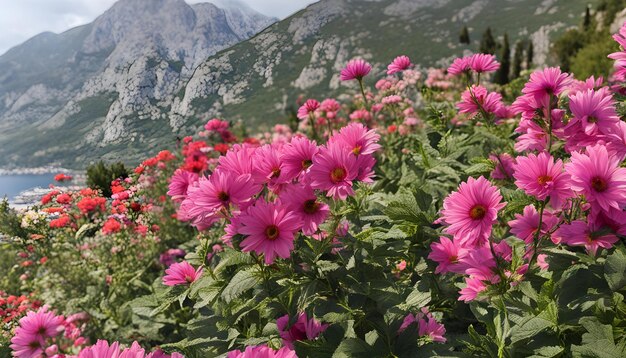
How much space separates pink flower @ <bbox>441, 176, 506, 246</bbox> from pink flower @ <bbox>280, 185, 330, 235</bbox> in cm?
36

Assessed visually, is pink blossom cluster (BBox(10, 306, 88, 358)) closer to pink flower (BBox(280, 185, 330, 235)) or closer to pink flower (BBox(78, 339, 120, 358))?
pink flower (BBox(78, 339, 120, 358))

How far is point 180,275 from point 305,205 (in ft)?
2.23

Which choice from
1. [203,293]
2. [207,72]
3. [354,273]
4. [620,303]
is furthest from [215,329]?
[207,72]

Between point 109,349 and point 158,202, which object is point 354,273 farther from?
point 158,202

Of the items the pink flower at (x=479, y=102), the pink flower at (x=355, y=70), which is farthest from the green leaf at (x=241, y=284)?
the pink flower at (x=355, y=70)

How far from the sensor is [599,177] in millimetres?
999

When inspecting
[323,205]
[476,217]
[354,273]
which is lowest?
[354,273]

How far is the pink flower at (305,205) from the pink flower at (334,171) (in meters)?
0.05

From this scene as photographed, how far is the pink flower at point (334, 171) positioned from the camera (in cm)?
112

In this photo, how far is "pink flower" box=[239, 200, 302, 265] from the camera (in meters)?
1.07

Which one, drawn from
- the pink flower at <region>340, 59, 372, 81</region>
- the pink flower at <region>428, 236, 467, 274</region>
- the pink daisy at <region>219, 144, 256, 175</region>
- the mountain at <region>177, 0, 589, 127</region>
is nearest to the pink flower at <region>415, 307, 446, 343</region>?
Result: the pink flower at <region>428, 236, 467, 274</region>

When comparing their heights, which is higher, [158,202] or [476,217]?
[476,217]

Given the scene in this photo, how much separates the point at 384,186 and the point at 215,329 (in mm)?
1800

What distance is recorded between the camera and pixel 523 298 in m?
1.16
